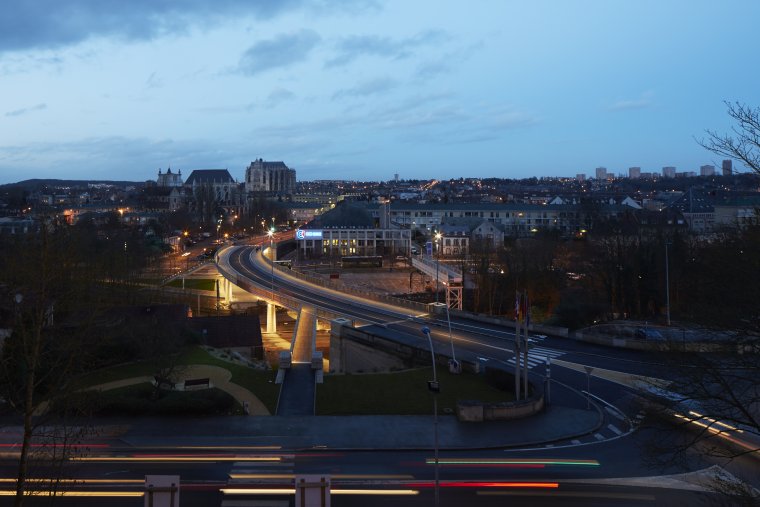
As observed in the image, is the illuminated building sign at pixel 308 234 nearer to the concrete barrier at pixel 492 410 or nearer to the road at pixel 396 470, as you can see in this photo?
the road at pixel 396 470

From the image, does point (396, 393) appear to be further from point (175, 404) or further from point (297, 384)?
point (175, 404)

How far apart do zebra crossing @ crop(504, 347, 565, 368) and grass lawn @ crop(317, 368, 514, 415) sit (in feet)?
11.2

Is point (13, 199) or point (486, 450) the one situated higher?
point (13, 199)

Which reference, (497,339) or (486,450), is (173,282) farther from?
(486,450)

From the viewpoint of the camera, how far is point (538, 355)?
2762cm

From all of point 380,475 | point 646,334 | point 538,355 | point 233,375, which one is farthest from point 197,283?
point 380,475

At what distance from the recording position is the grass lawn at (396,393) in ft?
65.4

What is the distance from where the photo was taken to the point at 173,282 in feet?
195

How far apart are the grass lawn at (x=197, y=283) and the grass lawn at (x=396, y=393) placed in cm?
3901

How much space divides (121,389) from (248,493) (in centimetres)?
994

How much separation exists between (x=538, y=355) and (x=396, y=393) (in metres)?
9.02

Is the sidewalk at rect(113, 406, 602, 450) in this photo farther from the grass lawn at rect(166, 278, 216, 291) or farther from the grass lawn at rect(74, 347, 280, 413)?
the grass lawn at rect(166, 278, 216, 291)

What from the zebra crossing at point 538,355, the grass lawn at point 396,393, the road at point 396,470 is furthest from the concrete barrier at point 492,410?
the zebra crossing at point 538,355

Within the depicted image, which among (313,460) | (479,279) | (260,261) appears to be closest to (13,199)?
(260,261)
